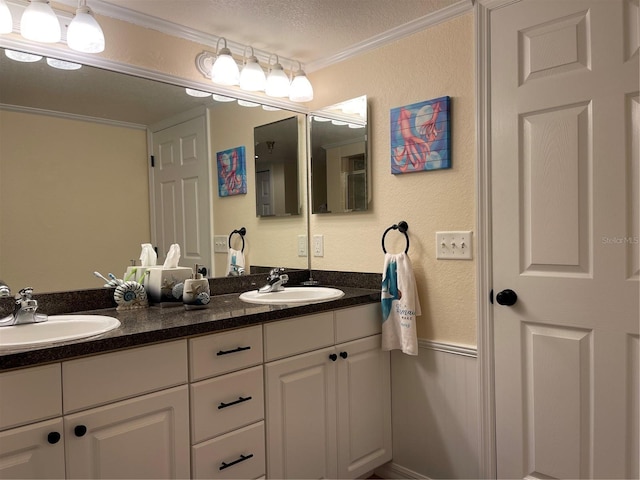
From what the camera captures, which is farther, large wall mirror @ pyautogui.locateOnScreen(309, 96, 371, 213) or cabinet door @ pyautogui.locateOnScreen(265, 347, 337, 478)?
large wall mirror @ pyautogui.locateOnScreen(309, 96, 371, 213)

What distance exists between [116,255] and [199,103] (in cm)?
80

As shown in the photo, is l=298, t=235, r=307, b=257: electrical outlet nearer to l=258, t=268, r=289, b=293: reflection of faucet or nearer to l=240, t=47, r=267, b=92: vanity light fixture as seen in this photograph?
l=258, t=268, r=289, b=293: reflection of faucet

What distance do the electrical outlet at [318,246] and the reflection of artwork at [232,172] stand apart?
484mm

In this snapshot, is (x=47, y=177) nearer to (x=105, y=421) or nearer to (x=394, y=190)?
(x=105, y=421)

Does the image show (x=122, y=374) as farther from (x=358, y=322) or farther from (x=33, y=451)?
(x=358, y=322)

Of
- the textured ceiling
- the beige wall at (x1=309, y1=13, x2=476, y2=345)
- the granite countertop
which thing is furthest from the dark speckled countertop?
the textured ceiling

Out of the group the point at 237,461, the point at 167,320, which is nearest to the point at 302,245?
the point at 167,320

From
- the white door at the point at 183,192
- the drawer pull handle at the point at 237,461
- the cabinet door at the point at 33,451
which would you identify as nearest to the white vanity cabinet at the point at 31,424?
the cabinet door at the point at 33,451

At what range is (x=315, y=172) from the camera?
2564 millimetres

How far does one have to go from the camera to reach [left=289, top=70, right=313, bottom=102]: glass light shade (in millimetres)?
2395

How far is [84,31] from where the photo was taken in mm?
1677

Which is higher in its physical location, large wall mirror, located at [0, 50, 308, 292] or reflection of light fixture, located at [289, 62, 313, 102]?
reflection of light fixture, located at [289, 62, 313, 102]

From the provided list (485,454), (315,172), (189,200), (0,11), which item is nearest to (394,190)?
(315,172)

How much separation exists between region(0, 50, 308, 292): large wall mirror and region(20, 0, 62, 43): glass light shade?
0.12 metres
